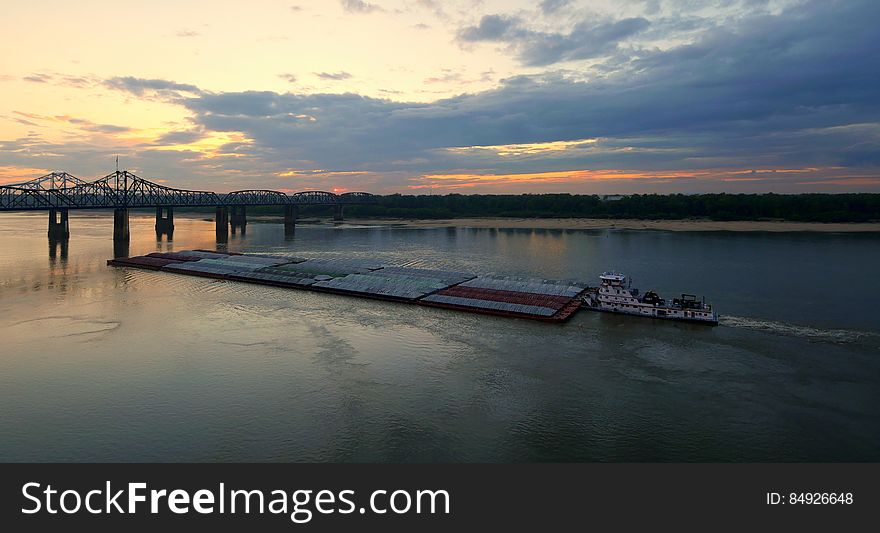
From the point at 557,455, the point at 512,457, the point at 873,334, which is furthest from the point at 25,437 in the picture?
the point at 873,334

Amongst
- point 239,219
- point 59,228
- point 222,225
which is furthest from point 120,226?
point 239,219

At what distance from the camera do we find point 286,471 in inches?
802

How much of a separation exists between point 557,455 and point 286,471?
10496mm

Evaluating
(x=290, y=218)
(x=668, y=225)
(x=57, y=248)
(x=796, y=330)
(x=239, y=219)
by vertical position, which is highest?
(x=290, y=218)

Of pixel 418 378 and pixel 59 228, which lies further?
pixel 59 228

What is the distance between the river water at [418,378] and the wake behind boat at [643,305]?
158 centimetres

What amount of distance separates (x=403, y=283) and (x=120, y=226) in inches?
2894

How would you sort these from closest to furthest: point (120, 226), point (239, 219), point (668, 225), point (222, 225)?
point (120, 226) < point (222, 225) < point (668, 225) < point (239, 219)

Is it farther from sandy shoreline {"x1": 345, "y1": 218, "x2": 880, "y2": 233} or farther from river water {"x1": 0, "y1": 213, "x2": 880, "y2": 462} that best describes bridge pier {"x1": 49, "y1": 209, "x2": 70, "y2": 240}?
sandy shoreline {"x1": 345, "y1": 218, "x2": 880, "y2": 233}

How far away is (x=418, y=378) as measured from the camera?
30281mm

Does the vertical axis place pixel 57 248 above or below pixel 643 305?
above

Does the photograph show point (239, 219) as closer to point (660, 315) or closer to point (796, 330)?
point (660, 315)

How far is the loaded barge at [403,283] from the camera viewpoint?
155ft

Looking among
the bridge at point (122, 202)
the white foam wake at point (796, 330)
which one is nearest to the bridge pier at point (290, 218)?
the bridge at point (122, 202)
